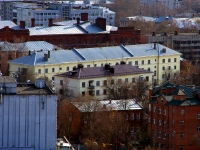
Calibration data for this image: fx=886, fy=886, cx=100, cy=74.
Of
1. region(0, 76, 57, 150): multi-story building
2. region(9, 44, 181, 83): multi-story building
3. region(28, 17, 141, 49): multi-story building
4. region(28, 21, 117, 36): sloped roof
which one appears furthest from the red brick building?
region(0, 76, 57, 150): multi-story building

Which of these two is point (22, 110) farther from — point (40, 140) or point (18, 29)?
point (18, 29)

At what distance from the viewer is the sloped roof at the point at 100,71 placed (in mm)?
74606

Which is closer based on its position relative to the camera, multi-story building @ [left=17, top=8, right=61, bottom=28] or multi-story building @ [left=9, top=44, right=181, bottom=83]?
multi-story building @ [left=9, top=44, right=181, bottom=83]

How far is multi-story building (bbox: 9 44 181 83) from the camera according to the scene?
80875 mm

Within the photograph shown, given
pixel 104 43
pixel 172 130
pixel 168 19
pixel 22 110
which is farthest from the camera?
pixel 168 19

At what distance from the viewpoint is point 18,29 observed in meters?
99.6

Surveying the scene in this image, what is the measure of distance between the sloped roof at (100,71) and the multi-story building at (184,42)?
87.1 feet

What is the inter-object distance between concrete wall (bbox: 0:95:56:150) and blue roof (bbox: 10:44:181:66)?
110 feet

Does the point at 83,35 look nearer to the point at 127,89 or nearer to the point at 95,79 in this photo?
the point at 95,79

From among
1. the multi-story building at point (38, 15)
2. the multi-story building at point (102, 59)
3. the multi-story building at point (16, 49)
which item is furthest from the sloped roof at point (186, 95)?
the multi-story building at point (38, 15)

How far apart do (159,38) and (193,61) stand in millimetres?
6915

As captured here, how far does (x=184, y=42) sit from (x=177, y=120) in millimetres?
48689

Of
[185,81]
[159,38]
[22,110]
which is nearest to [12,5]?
[159,38]

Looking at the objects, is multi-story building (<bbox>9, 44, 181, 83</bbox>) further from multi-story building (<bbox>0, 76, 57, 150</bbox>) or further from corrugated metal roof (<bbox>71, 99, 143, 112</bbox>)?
multi-story building (<bbox>0, 76, 57, 150</bbox>)
